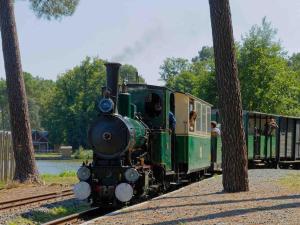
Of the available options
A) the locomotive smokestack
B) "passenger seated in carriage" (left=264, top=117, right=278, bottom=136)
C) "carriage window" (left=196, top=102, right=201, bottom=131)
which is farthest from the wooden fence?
"passenger seated in carriage" (left=264, top=117, right=278, bottom=136)

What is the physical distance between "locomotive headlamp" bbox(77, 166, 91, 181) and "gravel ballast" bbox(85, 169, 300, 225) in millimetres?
1417

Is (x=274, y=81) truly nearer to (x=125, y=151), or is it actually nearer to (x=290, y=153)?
(x=290, y=153)

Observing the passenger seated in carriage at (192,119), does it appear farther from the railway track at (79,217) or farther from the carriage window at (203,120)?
the railway track at (79,217)

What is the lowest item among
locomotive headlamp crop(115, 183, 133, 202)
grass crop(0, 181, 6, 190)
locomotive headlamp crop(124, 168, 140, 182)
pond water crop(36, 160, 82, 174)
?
pond water crop(36, 160, 82, 174)

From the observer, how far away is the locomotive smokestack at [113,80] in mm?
13065

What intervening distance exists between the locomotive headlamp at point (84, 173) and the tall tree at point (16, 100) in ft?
26.3

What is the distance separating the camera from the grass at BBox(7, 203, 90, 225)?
1144 centimetres

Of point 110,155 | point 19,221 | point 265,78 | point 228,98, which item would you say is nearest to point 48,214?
point 19,221

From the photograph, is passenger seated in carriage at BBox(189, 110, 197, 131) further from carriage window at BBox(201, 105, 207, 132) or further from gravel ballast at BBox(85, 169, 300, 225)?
gravel ballast at BBox(85, 169, 300, 225)

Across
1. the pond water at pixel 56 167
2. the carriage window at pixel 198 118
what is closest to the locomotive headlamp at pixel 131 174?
the carriage window at pixel 198 118

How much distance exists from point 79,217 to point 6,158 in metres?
10.0

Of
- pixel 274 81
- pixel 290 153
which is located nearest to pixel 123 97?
pixel 290 153

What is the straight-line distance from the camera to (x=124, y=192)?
1254 centimetres

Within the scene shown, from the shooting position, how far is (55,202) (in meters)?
14.5
